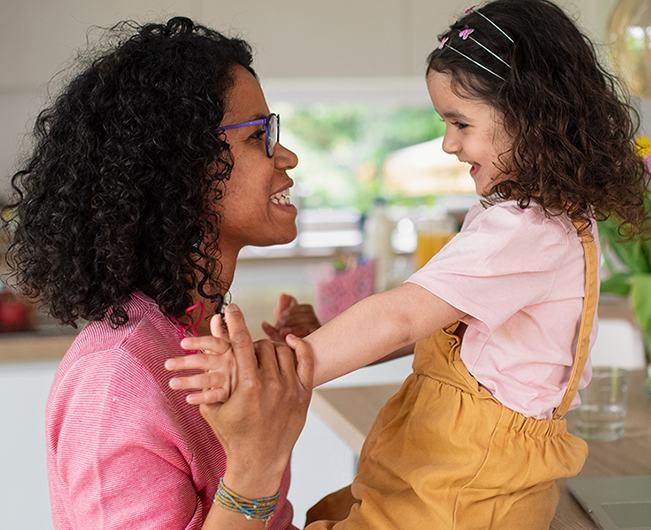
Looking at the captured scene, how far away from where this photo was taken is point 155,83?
0.95 metres

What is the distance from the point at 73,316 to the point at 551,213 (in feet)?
2.27

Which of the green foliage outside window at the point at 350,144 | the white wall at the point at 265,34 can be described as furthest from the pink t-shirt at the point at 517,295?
the green foliage outside window at the point at 350,144

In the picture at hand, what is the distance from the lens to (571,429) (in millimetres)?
1274

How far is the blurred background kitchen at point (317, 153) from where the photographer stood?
2191 millimetres

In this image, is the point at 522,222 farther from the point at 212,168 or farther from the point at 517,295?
the point at 212,168

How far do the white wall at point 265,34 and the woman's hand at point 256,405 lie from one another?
2.78 m

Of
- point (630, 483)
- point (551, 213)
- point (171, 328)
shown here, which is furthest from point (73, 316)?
point (630, 483)

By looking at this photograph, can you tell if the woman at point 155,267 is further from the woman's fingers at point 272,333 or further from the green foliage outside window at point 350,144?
the green foliage outside window at point 350,144

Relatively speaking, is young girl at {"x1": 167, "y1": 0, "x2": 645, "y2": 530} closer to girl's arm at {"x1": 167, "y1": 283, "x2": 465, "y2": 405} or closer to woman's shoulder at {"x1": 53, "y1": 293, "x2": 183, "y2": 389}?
girl's arm at {"x1": 167, "y1": 283, "x2": 465, "y2": 405}

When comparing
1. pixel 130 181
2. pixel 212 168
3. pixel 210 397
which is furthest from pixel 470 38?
pixel 210 397

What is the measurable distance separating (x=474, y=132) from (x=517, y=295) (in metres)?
0.27

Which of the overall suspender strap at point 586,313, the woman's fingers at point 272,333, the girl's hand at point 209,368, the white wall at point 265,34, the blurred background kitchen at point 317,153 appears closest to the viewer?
the girl's hand at point 209,368

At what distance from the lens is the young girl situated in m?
0.83

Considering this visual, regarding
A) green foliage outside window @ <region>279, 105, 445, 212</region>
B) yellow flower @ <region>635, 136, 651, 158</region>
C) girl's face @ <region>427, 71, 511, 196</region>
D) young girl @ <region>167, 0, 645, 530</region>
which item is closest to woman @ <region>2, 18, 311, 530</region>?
young girl @ <region>167, 0, 645, 530</region>
